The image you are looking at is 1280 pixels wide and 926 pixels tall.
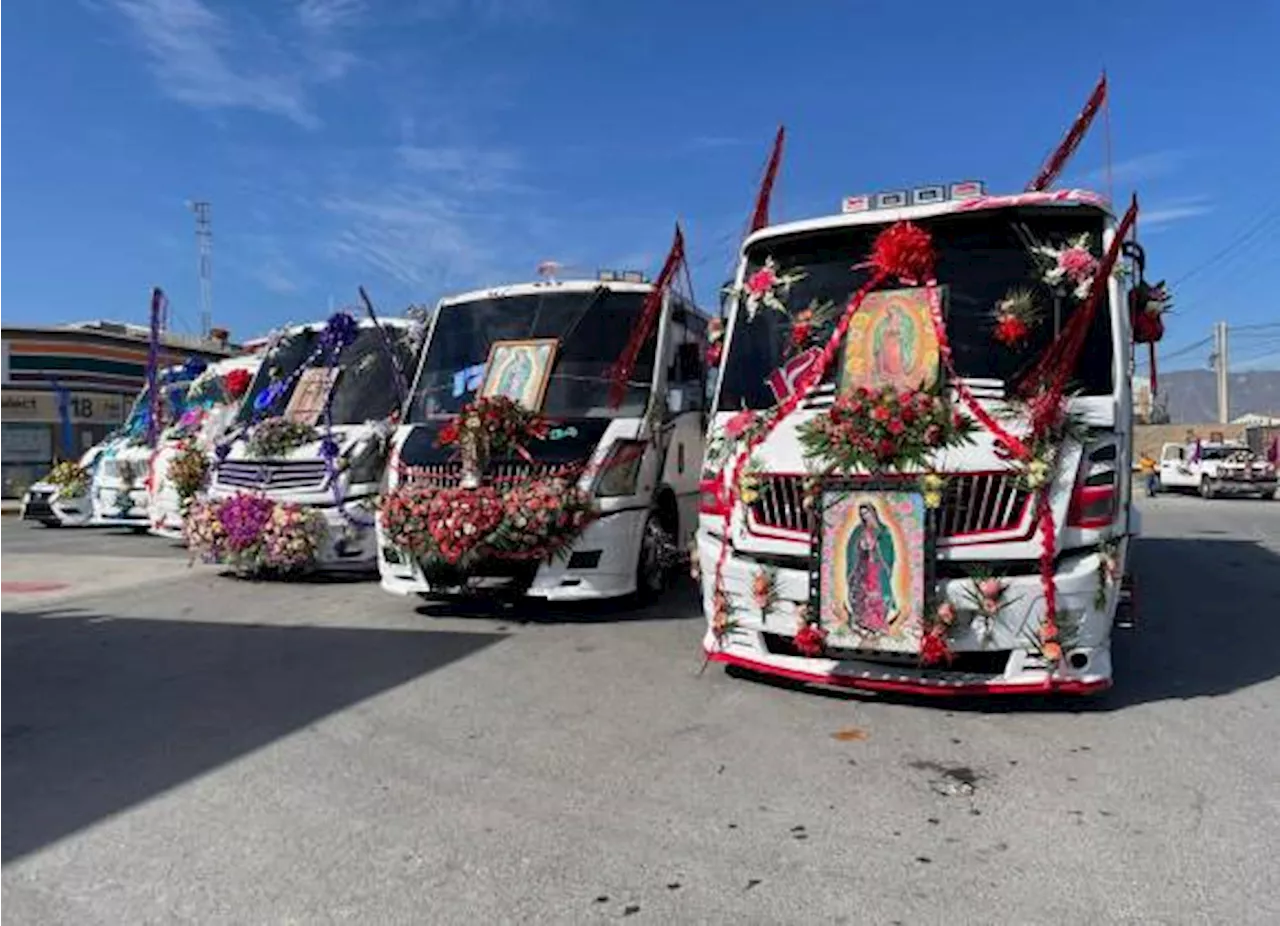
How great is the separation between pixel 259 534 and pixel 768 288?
6317 millimetres

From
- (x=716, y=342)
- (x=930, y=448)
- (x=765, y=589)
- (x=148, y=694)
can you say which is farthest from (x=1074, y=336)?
(x=148, y=694)

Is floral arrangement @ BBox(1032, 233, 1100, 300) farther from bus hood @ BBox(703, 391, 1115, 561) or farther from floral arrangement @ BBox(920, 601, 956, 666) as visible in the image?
floral arrangement @ BBox(920, 601, 956, 666)

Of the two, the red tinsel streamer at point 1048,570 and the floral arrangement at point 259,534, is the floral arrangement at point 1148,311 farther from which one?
the floral arrangement at point 259,534

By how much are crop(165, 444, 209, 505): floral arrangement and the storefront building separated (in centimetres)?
2725

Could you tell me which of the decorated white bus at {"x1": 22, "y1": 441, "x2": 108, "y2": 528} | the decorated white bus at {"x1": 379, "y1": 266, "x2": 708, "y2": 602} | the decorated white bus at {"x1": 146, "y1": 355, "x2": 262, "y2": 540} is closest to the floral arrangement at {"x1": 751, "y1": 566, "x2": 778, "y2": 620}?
the decorated white bus at {"x1": 379, "y1": 266, "x2": 708, "y2": 602}

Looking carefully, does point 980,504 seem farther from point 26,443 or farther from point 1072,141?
point 26,443

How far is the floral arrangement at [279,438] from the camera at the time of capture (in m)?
11.1

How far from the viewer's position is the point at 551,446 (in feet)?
28.2

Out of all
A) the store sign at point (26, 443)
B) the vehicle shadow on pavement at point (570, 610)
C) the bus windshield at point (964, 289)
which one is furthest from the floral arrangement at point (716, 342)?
the store sign at point (26, 443)

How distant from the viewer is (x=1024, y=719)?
557 cm

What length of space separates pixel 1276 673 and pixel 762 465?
12.1 ft

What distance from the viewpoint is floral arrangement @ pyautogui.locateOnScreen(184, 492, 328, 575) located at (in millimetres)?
10633

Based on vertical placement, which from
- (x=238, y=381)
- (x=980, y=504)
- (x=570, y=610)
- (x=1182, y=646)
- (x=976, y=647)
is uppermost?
(x=238, y=381)

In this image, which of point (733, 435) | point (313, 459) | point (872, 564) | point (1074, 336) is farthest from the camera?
point (313, 459)
